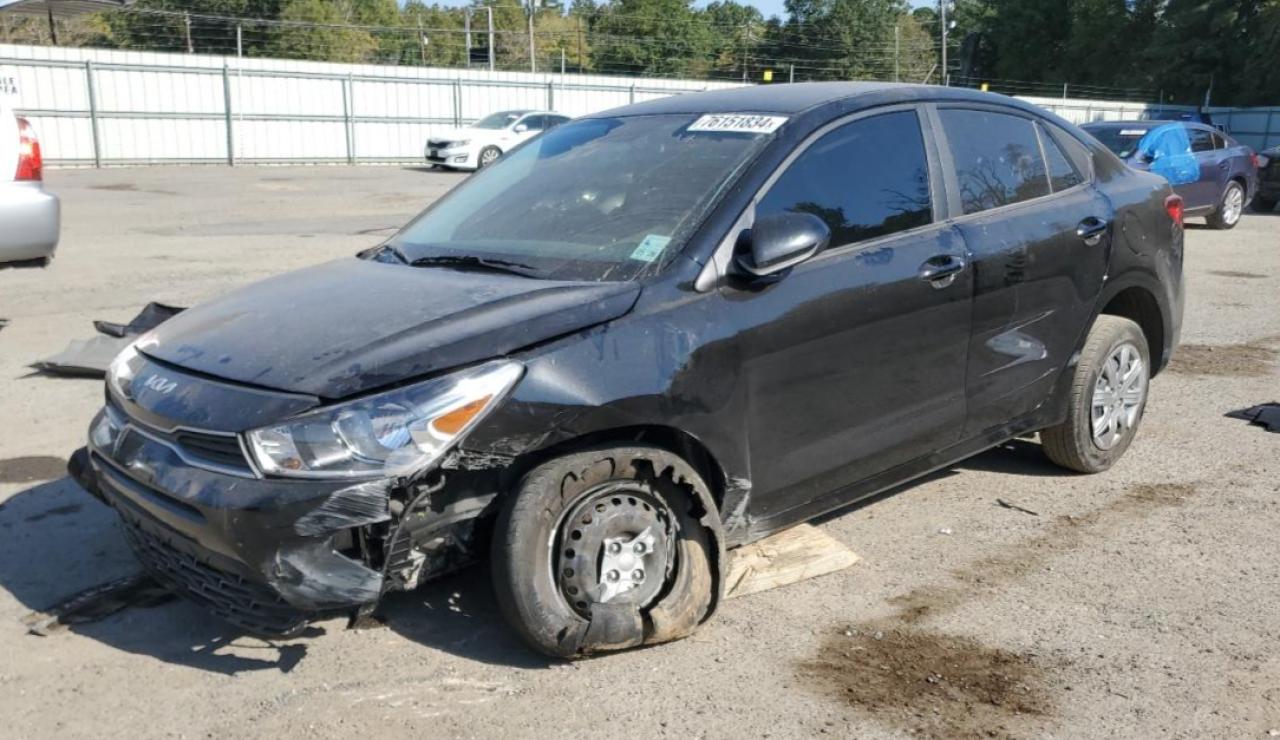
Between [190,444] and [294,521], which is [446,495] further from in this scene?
[190,444]

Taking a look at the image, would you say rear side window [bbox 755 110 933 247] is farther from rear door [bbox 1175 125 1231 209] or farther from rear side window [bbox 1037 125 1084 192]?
rear door [bbox 1175 125 1231 209]

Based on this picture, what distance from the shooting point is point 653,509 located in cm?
353

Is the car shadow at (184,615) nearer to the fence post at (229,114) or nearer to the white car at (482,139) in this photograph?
the white car at (482,139)

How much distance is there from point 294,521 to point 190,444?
0.43 metres

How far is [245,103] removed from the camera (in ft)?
95.5

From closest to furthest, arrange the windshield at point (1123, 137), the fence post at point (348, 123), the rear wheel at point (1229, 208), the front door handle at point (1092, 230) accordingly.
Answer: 1. the front door handle at point (1092, 230)
2. the windshield at point (1123, 137)
3. the rear wheel at point (1229, 208)
4. the fence post at point (348, 123)

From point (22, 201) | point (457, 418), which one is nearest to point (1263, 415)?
point (457, 418)

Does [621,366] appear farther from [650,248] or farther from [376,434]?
[376,434]

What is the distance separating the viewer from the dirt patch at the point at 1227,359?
7.64 metres

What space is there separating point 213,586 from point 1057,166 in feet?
12.8

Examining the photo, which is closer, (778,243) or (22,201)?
(778,243)

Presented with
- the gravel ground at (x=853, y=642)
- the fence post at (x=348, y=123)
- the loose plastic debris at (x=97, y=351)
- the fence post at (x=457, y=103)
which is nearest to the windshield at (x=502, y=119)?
the fence post at (x=348, y=123)

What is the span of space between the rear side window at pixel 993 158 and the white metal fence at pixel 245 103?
21625mm

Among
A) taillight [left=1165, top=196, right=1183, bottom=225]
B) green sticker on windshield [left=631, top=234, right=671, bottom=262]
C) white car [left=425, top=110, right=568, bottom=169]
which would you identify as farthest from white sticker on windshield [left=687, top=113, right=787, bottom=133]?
white car [left=425, top=110, right=568, bottom=169]
